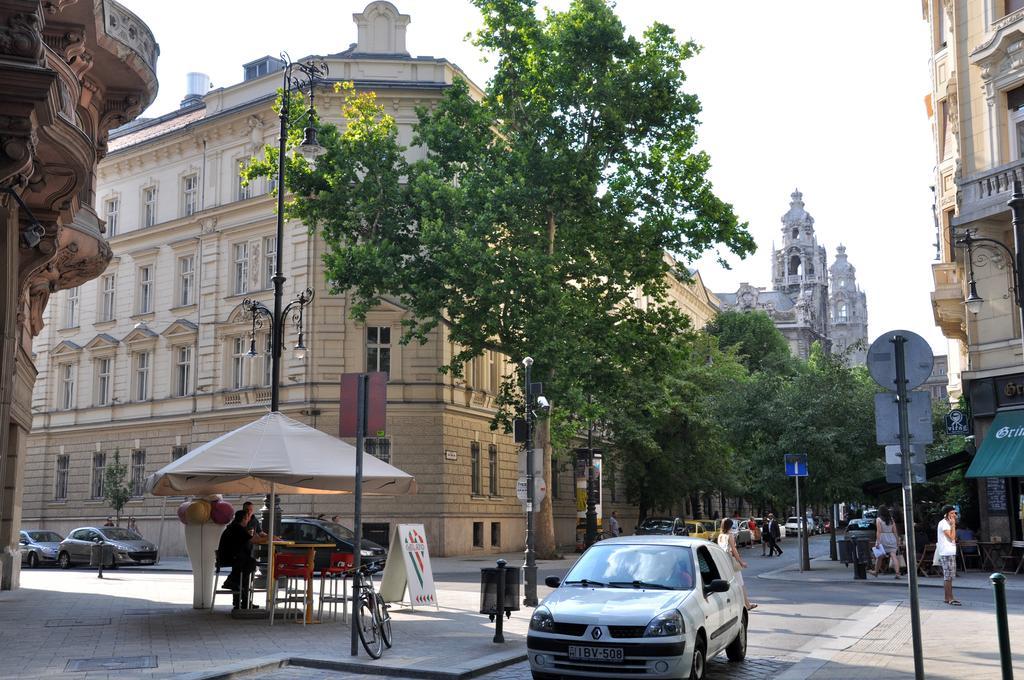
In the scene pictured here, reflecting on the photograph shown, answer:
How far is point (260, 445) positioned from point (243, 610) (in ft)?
10.2

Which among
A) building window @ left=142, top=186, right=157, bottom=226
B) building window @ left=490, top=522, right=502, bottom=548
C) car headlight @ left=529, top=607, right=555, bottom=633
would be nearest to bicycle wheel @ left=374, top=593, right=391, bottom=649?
car headlight @ left=529, top=607, right=555, bottom=633

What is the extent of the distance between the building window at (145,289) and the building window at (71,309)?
4.41 metres

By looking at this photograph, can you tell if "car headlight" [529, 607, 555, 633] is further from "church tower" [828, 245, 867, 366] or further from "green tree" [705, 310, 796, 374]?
"church tower" [828, 245, 867, 366]

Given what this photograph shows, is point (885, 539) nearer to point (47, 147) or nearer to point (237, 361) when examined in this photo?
point (47, 147)

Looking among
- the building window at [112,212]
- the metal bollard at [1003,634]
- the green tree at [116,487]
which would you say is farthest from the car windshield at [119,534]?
the metal bollard at [1003,634]

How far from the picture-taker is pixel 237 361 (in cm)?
4069

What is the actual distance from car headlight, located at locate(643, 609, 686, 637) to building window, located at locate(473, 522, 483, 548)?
29.8 meters

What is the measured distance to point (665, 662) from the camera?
952 centimetres

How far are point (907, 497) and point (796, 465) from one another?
18925 millimetres

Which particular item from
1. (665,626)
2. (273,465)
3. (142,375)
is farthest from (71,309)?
(665,626)

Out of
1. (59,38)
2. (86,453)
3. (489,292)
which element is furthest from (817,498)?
(86,453)

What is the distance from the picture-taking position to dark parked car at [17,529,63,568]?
1400 inches

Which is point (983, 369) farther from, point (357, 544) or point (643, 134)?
point (357, 544)

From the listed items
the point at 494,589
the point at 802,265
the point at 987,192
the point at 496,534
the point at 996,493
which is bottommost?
the point at 496,534
